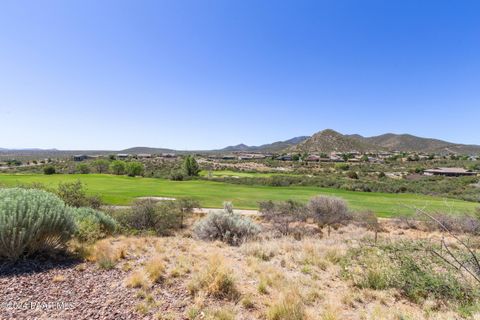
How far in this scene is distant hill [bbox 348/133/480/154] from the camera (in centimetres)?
13490

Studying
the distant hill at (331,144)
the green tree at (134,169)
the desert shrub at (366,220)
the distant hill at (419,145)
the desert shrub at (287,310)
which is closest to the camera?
the desert shrub at (287,310)

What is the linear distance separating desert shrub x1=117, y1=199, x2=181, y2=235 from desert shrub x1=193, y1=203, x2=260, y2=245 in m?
4.30

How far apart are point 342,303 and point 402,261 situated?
2020mm

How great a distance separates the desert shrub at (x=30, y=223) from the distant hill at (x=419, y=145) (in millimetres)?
161749

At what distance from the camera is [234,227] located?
38.3 ft

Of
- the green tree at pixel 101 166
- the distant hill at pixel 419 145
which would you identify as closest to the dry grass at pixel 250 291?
the green tree at pixel 101 166

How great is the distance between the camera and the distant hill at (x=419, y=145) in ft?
443

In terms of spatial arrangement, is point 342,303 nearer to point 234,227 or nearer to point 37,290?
point 37,290

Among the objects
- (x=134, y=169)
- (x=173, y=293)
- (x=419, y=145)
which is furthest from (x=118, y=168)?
(x=419, y=145)

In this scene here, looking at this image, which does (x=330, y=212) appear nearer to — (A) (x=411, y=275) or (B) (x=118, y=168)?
(A) (x=411, y=275)

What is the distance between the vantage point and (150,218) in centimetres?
1628

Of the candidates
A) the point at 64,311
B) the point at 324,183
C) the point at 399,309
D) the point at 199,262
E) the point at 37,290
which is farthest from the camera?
the point at 324,183

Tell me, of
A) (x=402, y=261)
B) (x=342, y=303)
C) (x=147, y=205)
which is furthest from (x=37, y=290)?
(x=147, y=205)

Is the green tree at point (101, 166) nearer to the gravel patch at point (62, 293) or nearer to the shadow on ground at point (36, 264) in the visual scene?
the shadow on ground at point (36, 264)
